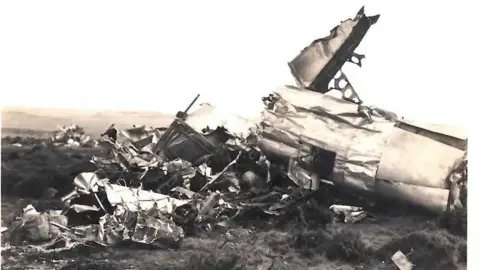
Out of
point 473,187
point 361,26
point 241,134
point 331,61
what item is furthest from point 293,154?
point 473,187

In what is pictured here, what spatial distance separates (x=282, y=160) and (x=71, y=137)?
47 cm

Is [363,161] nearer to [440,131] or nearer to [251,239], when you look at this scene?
[440,131]

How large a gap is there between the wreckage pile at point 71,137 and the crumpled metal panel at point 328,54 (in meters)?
0.49

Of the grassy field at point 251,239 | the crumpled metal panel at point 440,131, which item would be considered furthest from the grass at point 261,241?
the crumpled metal panel at point 440,131

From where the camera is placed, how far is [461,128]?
1585 millimetres

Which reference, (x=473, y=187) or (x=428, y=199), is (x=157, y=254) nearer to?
(x=428, y=199)

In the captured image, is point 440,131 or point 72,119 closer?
point 72,119

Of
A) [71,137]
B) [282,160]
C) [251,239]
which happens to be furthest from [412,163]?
[71,137]

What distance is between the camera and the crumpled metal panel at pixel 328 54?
154cm

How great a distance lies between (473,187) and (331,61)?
45 cm

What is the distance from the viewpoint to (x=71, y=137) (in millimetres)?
1458

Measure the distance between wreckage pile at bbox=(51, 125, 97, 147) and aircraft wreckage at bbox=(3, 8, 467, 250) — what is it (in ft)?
0.14

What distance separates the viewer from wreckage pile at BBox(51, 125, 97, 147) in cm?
145

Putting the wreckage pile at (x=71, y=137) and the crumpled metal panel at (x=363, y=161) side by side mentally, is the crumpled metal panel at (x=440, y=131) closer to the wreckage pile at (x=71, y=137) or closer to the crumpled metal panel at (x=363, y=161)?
the crumpled metal panel at (x=363, y=161)
